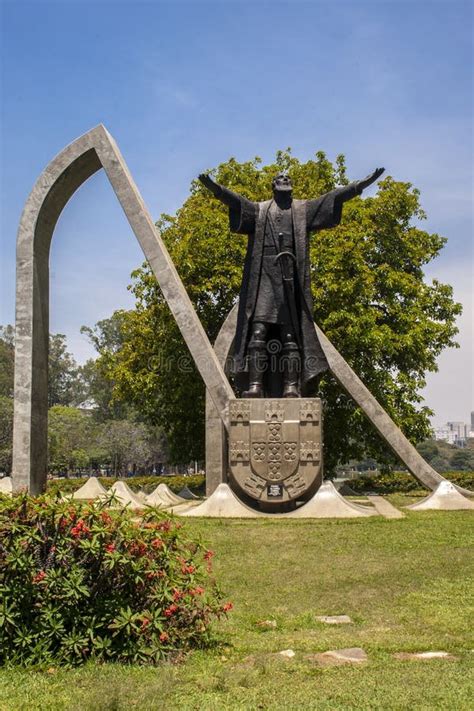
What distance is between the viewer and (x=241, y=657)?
16.4 feet

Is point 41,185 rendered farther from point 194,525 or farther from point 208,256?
point 208,256

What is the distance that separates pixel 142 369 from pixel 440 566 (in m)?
15.3

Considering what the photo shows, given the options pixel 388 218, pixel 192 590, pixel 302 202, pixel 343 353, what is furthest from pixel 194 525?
pixel 388 218

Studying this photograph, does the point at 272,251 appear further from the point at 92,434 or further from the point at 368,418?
the point at 92,434

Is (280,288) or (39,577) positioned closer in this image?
(39,577)

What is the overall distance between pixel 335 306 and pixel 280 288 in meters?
7.77

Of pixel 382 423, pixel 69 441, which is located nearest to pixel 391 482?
pixel 382 423

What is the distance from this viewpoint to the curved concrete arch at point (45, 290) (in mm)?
12328

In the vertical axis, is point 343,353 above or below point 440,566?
above

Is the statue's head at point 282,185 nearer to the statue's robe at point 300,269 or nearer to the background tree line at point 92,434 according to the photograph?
the statue's robe at point 300,269

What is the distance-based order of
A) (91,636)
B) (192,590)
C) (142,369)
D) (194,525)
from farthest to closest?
(142,369)
(194,525)
(192,590)
(91,636)

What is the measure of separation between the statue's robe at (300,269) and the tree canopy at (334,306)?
6969 millimetres

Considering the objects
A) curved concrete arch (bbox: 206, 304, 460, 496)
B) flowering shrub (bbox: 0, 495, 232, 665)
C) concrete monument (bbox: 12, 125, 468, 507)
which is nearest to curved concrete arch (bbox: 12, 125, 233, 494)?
concrete monument (bbox: 12, 125, 468, 507)

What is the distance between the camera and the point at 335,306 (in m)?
20.2
